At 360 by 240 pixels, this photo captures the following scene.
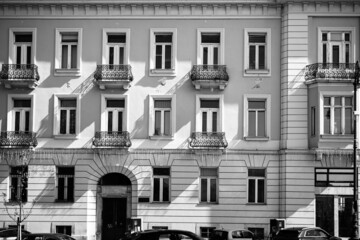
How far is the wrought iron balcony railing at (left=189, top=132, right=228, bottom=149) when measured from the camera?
41.4 meters

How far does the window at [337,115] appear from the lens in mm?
40719

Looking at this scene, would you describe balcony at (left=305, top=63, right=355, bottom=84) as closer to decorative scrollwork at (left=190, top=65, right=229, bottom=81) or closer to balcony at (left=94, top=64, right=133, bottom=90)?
A: decorative scrollwork at (left=190, top=65, right=229, bottom=81)

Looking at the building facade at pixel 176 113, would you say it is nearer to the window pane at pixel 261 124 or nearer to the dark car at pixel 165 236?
the window pane at pixel 261 124

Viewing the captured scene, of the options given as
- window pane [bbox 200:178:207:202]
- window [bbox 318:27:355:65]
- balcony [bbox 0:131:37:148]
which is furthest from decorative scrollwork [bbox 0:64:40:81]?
window [bbox 318:27:355:65]

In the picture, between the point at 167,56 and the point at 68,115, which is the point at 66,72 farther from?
the point at 167,56

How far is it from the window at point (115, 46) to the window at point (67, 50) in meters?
1.57

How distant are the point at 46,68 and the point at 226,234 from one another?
14.8m

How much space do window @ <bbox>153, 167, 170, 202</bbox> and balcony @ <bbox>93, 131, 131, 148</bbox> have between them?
2.46 meters

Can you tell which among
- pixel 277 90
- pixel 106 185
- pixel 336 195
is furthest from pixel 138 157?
pixel 336 195

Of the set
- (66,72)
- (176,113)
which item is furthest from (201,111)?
(66,72)

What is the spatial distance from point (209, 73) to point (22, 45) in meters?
11.5

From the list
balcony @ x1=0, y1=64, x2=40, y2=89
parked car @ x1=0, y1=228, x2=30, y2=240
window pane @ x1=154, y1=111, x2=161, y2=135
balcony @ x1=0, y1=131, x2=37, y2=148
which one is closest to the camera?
parked car @ x1=0, y1=228, x2=30, y2=240

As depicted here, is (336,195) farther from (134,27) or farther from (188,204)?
(134,27)

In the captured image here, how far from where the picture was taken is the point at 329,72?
4081 cm
